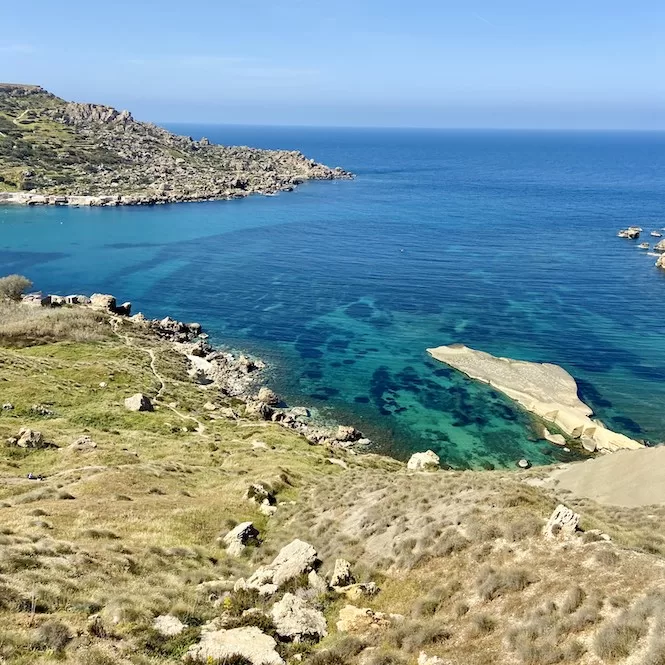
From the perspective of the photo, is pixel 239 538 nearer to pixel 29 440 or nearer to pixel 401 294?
pixel 29 440

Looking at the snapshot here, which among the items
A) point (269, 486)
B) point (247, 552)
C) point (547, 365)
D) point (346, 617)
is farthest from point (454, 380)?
point (346, 617)

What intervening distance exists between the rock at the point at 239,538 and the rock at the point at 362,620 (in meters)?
8.78

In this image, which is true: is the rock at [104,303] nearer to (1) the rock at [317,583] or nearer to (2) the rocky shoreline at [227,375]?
(2) the rocky shoreline at [227,375]

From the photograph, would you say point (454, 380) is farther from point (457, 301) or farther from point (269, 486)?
point (269, 486)

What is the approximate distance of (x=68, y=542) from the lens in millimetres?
23109

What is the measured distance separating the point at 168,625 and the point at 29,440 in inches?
1163

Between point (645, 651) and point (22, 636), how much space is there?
16770 millimetres

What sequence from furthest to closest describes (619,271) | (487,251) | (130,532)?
(487,251) < (619,271) < (130,532)

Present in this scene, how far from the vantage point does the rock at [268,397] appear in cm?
6712

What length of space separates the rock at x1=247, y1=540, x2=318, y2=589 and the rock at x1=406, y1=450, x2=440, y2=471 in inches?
1106

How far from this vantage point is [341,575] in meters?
22.1

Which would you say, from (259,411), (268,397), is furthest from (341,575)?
(268,397)

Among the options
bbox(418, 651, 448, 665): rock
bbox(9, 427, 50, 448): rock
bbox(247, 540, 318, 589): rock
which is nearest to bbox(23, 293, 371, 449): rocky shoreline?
bbox(9, 427, 50, 448): rock

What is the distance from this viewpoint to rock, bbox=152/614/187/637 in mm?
17594
